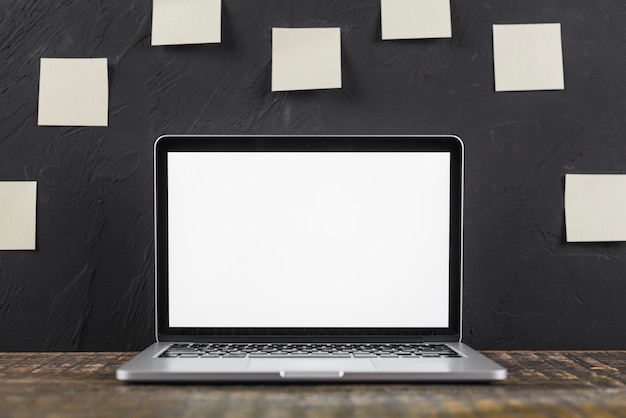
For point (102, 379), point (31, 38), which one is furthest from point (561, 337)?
point (31, 38)

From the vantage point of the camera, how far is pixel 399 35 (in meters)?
0.97

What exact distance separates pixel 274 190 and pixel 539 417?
0.43 metres

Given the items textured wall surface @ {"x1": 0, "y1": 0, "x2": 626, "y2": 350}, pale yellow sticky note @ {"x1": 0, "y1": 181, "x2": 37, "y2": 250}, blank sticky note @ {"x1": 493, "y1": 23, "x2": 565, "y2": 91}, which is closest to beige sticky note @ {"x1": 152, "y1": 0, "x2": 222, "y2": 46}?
textured wall surface @ {"x1": 0, "y1": 0, "x2": 626, "y2": 350}

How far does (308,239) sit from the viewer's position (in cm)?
87

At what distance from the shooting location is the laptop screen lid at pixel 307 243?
0.86 meters

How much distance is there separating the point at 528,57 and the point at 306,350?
53 cm

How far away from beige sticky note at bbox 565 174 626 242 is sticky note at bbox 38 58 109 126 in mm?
685

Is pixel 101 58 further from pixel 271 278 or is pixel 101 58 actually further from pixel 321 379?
pixel 321 379

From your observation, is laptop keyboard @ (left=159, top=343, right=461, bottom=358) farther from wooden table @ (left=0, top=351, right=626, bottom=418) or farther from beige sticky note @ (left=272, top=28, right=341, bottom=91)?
beige sticky note @ (left=272, top=28, right=341, bottom=91)

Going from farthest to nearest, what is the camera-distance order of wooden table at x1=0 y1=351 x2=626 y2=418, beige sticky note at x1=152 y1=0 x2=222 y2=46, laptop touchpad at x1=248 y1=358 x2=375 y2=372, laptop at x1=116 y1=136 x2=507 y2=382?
beige sticky note at x1=152 y1=0 x2=222 y2=46 → laptop at x1=116 y1=136 x2=507 y2=382 → laptop touchpad at x1=248 y1=358 x2=375 y2=372 → wooden table at x1=0 y1=351 x2=626 y2=418

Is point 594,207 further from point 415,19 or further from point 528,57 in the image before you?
point 415,19

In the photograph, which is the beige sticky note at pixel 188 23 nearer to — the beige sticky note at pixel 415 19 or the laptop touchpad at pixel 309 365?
the beige sticky note at pixel 415 19

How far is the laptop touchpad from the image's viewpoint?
0.71 metres

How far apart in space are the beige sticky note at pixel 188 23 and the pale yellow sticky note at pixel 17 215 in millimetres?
291
